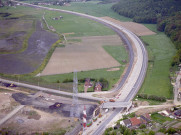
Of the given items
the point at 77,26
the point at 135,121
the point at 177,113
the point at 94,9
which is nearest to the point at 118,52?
the point at 77,26

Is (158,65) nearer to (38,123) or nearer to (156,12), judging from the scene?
(38,123)

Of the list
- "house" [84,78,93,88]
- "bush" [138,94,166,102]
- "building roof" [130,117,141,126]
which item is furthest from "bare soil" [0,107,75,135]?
"bush" [138,94,166,102]

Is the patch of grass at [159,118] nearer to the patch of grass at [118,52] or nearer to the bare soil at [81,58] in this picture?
the bare soil at [81,58]

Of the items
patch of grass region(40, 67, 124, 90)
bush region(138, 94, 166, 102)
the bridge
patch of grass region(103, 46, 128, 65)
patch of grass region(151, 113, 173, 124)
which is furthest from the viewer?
patch of grass region(103, 46, 128, 65)

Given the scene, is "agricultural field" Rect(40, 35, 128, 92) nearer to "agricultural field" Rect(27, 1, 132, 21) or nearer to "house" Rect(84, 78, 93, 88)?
"house" Rect(84, 78, 93, 88)

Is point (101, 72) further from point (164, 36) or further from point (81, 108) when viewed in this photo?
point (164, 36)

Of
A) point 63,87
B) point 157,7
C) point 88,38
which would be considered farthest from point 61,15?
point 63,87

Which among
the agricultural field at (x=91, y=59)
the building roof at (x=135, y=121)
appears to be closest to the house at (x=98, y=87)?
the agricultural field at (x=91, y=59)
